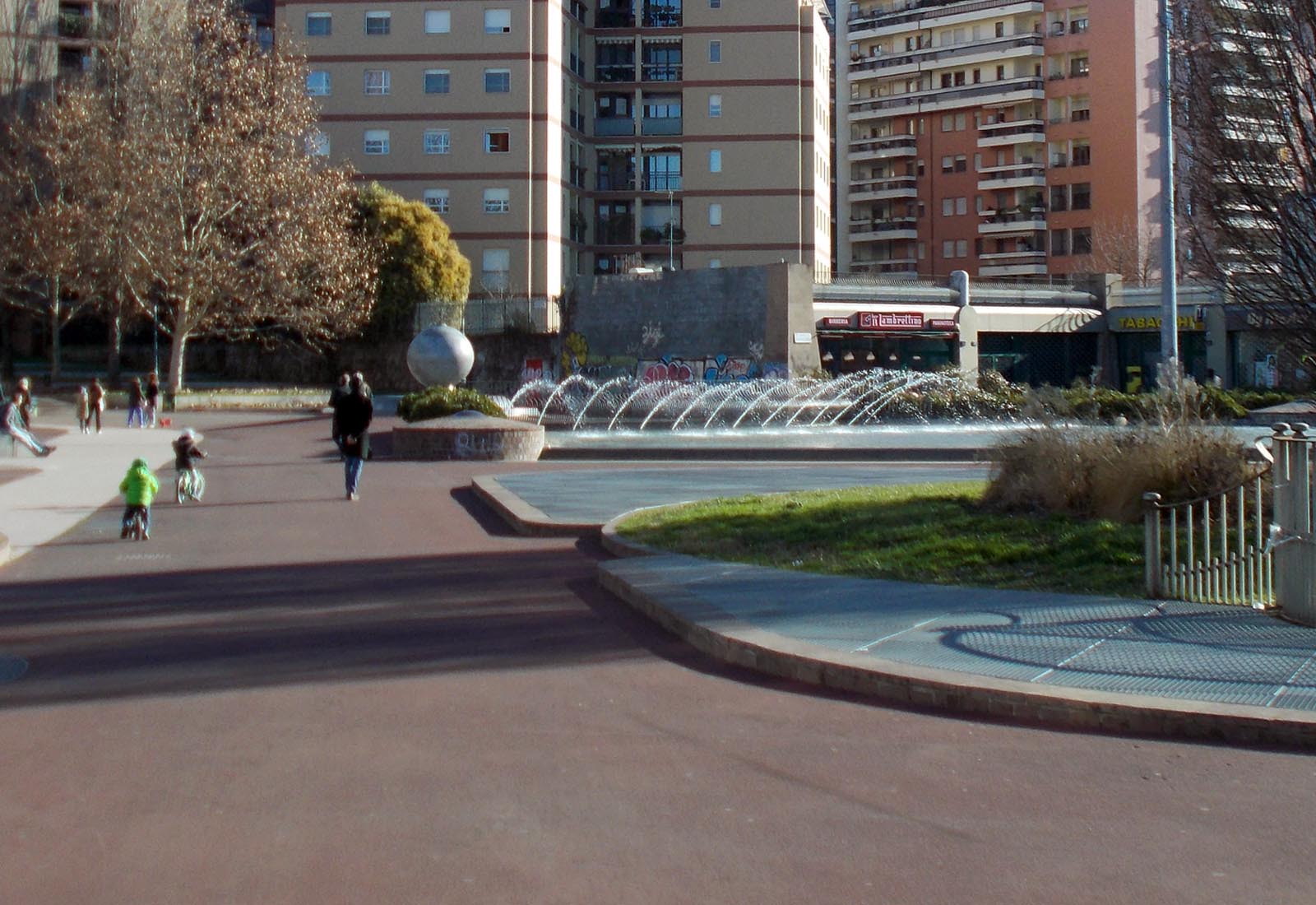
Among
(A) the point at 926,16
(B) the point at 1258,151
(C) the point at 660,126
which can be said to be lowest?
(B) the point at 1258,151

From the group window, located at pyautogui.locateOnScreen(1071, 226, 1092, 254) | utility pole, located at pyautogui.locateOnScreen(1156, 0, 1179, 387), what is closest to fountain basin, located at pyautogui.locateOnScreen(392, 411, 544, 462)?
utility pole, located at pyautogui.locateOnScreen(1156, 0, 1179, 387)

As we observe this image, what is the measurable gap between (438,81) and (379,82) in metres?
2.43

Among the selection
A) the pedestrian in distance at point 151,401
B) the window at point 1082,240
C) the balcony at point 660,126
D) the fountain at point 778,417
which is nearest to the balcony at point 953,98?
the window at point 1082,240

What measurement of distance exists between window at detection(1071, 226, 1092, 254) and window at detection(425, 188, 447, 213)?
3861cm

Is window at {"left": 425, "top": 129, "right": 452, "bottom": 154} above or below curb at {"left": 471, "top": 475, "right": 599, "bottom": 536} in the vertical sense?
above

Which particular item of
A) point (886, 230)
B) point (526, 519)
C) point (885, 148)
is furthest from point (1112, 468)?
point (885, 148)

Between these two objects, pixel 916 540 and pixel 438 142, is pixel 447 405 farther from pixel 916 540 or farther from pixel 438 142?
pixel 438 142

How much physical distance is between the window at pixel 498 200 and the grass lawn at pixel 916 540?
154 ft

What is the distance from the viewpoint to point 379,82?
2373 inches

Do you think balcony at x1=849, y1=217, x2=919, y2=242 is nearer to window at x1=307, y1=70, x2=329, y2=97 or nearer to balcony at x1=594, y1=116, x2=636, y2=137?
balcony at x1=594, y1=116, x2=636, y2=137

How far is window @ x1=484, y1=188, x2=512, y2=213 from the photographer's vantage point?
60.3 m

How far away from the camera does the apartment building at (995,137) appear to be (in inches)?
3100

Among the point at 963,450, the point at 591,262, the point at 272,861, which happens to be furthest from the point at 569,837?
the point at 591,262

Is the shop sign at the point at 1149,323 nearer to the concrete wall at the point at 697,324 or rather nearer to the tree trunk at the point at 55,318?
the concrete wall at the point at 697,324
